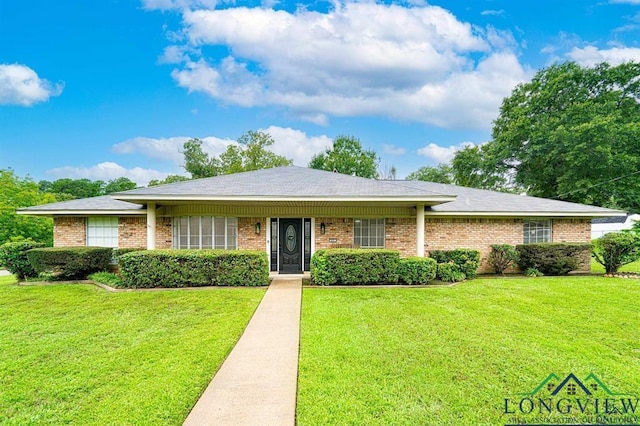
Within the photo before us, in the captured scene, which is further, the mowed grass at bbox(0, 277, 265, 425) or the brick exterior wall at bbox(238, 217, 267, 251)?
the brick exterior wall at bbox(238, 217, 267, 251)

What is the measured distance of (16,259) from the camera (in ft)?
33.6

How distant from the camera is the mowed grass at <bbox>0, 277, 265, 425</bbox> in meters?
3.03

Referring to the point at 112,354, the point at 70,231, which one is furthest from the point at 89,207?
the point at 112,354

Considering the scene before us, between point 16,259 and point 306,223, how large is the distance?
31.0 ft

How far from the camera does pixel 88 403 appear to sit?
10.2 ft

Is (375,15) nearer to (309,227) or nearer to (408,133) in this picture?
(309,227)

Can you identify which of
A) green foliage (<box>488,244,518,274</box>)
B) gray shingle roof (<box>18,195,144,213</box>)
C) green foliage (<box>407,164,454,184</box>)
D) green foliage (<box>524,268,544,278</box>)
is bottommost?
green foliage (<box>524,268,544,278</box>)

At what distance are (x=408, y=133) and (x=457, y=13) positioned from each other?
1336 cm

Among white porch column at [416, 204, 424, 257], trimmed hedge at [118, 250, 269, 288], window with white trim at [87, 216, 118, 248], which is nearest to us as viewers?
trimmed hedge at [118, 250, 269, 288]

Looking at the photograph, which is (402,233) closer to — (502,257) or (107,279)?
(502,257)

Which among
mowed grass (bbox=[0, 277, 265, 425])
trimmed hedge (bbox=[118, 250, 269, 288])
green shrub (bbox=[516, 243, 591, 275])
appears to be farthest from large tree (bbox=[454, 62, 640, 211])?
mowed grass (bbox=[0, 277, 265, 425])

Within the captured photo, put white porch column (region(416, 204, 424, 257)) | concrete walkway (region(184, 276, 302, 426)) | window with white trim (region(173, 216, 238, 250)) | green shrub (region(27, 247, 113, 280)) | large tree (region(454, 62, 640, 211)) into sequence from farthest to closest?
large tree (region(454, 62, 640, 211)), window with white trim (region(173, 216, 238, 250)), white porch column (region(416, 204, 424, 257)), green shrub (region(27, 247, 113, 280)), concrete walkway (region(184, 276, 302, 426))

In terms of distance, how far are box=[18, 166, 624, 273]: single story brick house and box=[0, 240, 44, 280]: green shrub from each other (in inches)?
41.3

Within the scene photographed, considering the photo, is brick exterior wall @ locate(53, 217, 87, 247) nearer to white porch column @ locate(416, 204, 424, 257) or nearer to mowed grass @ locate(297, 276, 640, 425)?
mowed grass @ locate(297, 276, 640, 425)
